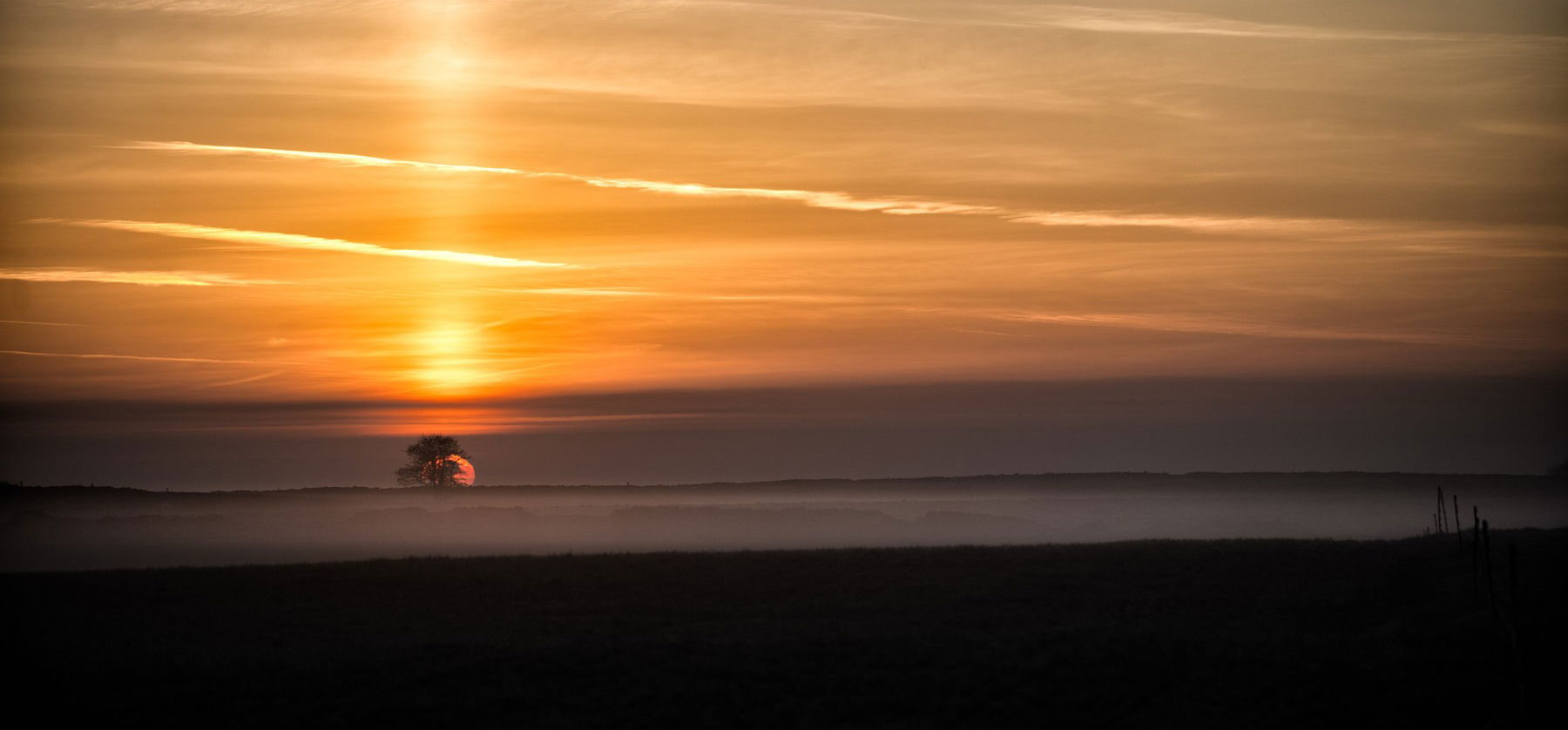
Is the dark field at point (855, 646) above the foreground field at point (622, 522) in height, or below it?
below

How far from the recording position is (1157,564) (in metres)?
42.6

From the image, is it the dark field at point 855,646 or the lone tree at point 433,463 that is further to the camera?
the lone tree at point 433,463

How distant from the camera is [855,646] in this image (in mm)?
30547

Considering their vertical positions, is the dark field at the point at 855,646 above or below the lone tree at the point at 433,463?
below

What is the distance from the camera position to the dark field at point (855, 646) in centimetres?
2673

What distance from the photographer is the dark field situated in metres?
26.7

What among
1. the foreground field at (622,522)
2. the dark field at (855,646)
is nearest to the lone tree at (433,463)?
the foreground field at (622,522)

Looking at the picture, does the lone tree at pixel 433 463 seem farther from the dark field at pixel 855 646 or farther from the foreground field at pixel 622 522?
the dark field at pixel 855 646

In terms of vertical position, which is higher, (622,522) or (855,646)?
(622,522)

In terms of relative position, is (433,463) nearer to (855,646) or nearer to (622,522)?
(622,522)

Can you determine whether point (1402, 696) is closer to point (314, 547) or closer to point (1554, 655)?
point (1554, 655)

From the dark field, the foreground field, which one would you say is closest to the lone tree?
the foreground field

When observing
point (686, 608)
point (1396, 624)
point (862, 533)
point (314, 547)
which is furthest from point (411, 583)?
point (862, 533)

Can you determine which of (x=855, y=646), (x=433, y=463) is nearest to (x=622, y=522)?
(x=433, y=463)
